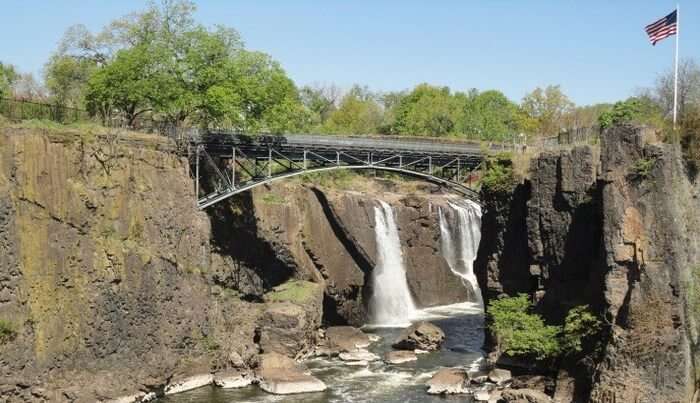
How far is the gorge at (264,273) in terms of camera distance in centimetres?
2900

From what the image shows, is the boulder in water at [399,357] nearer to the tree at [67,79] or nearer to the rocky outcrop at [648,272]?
the rocky outcrop at [648,272]

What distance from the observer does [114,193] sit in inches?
1303

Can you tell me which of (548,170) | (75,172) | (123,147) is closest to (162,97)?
(123,147)

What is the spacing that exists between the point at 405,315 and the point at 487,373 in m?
15.0

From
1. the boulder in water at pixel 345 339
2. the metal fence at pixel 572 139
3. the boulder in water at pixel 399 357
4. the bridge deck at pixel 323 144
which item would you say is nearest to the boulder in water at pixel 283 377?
the boulder in water at pixel 399 357

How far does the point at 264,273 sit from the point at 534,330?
51.3 ft

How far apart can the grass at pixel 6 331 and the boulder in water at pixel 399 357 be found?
59.7 ft

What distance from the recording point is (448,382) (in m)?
35.2

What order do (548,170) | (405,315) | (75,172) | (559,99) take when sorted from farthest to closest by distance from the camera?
(559,99) < (405,315) < (548,170) < (75,172)

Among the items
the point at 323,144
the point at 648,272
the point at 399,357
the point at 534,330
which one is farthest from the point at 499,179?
the point at 648,272

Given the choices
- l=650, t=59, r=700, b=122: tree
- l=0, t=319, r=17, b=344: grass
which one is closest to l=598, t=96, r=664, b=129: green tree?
l=650, t=59, r=700, b=122: tree

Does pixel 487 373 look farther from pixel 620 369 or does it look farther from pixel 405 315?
pixel 405 315

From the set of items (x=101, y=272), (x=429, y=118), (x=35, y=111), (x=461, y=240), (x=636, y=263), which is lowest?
(x=461, y=240)

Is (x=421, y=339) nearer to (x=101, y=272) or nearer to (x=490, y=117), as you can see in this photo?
(x=101, y=272)
